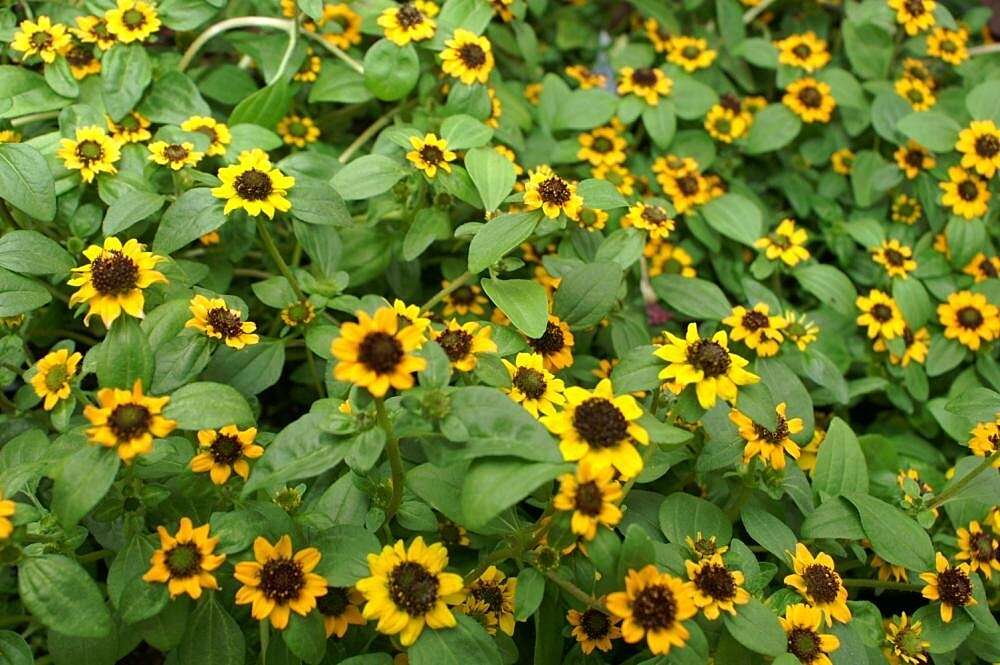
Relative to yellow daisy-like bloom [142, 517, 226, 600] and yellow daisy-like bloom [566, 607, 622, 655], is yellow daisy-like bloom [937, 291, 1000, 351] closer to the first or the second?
yellow daisy-like bloom [566, 607, 622, 655]

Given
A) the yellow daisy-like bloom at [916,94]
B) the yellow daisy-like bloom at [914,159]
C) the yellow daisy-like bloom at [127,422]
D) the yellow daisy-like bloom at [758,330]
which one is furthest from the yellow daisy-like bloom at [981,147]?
the yellow daisy-like bloom at [127,422]

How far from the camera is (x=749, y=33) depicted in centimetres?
315

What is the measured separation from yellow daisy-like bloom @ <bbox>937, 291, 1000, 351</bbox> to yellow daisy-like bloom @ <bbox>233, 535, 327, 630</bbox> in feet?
5.96

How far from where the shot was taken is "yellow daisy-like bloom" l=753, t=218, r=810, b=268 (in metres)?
2.32

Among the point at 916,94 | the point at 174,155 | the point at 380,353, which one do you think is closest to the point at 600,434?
the point at 380,353

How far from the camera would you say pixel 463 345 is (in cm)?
152

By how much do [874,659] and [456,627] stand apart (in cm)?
83

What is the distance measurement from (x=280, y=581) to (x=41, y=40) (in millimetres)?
1475

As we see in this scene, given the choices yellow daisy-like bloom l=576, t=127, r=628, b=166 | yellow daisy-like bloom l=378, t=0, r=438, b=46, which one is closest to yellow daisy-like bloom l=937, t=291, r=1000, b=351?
yellow daisy-like bloom l=576, t=127, r=628, b=166

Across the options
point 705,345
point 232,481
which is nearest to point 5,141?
point 232,481

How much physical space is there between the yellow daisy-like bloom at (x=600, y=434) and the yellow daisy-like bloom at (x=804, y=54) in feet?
5.95

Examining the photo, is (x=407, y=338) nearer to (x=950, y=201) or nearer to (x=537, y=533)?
(x=537, y=533)

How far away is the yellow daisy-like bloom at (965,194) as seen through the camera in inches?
94.9

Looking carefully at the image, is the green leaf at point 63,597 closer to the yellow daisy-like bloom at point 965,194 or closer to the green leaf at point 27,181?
the green leaf at point 27,181
